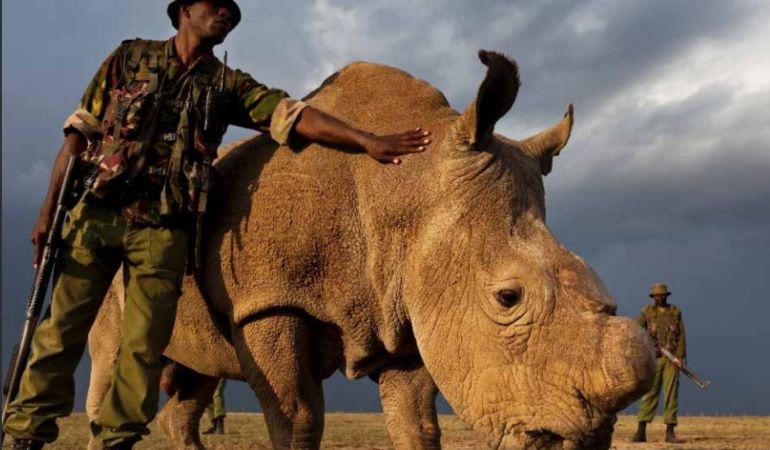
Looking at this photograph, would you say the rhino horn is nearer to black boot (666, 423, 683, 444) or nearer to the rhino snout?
the rhino snout

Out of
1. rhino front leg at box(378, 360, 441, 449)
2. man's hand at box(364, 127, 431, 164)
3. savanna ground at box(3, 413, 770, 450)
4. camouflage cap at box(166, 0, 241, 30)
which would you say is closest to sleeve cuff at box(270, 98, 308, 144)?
man's hand at box(364, 127, 431, 164)

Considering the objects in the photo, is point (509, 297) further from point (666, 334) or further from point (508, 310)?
point (666, 334)

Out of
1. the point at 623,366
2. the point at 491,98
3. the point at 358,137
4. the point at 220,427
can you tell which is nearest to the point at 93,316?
the point at 358,137

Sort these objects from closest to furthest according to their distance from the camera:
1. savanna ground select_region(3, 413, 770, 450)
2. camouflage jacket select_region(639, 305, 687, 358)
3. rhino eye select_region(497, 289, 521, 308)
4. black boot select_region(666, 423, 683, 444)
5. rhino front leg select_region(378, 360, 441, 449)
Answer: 1. rhino eye select_region(497, 289, 521, 308)
2. rhino front leg select_region(378, 360, 441, 449)
3. savanna ground select_region(3, 413, 770, 450)
4. black boot select_region(666, 423, 683, 444)
5. camouflage jacket select_region(639, 305, 687, 358)

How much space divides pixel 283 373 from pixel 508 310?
1.17 metres

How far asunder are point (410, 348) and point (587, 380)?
1.25 m

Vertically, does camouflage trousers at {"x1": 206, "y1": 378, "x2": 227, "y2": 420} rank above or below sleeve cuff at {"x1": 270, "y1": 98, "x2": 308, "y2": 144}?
below

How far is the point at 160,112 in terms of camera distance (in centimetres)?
434

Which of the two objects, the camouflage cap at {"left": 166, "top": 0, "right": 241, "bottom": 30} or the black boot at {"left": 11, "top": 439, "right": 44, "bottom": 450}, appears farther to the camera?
the camouflage cap at {"left": 166, "top": 0, "right": 241, "bottom": 30}

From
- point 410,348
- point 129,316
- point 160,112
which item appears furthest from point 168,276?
point 410,348

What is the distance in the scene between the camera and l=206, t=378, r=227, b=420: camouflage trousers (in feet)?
47.4

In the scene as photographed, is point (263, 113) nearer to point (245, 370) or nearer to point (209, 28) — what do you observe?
point (209, 28)

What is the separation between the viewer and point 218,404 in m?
14.6

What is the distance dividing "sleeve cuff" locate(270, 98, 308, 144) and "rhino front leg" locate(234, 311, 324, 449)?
86 cm
